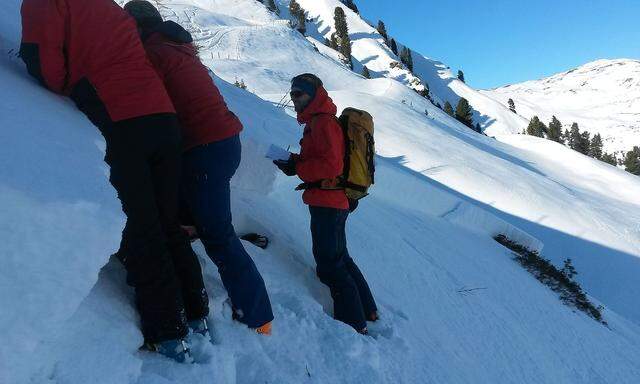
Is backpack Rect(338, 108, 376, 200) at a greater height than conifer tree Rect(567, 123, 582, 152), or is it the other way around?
conifer tree Rect(567, 123, 582, 152)

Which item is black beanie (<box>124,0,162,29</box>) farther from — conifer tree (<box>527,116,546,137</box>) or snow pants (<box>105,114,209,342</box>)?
conifer tree (<box>527,116,546,137</box>)

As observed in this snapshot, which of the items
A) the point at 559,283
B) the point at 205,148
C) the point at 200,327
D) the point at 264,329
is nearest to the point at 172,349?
the point at 200,327

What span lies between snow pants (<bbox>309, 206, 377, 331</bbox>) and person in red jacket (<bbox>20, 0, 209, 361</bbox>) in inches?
55.3

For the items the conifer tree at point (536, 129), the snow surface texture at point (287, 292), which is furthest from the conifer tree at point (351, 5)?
the snow surface texture at point (287, 292)

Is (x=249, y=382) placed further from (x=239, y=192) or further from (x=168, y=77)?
(x=239, y=192)

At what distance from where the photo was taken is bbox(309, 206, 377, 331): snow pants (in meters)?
3.45

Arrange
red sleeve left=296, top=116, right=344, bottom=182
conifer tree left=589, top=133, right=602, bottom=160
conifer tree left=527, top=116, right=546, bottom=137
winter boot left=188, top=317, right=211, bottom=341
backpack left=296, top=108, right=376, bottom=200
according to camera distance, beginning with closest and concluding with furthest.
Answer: winter boot left=188, top=317, right=211, bottom=341 < red sleeve left=296, top=116, right=344, bottom=182 < backpack left=296, top=108, right=376, bottom=200 < conifer tree left=527, top=116, right=546, bottom=137 < conifer tree left=589, top=133, right=602, bottom=160

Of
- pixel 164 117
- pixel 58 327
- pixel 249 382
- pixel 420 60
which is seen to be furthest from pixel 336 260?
pixel 420 60

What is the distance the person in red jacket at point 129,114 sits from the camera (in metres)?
2.19

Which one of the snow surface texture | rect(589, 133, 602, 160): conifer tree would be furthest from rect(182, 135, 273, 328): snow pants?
rect(589, 133, 602, 160): conifer tree

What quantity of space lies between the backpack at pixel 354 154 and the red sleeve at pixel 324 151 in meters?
0.11

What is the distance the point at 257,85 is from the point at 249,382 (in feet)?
72.9

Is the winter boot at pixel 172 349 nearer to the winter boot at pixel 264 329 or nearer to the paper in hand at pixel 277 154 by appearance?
the winter boot at pixel 264 329

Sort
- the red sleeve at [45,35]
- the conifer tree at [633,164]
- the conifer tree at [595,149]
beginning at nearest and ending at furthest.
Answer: the red sleeve at [45,35] < the conifer tree at [633,164] < the conifer tree at [595,149]
